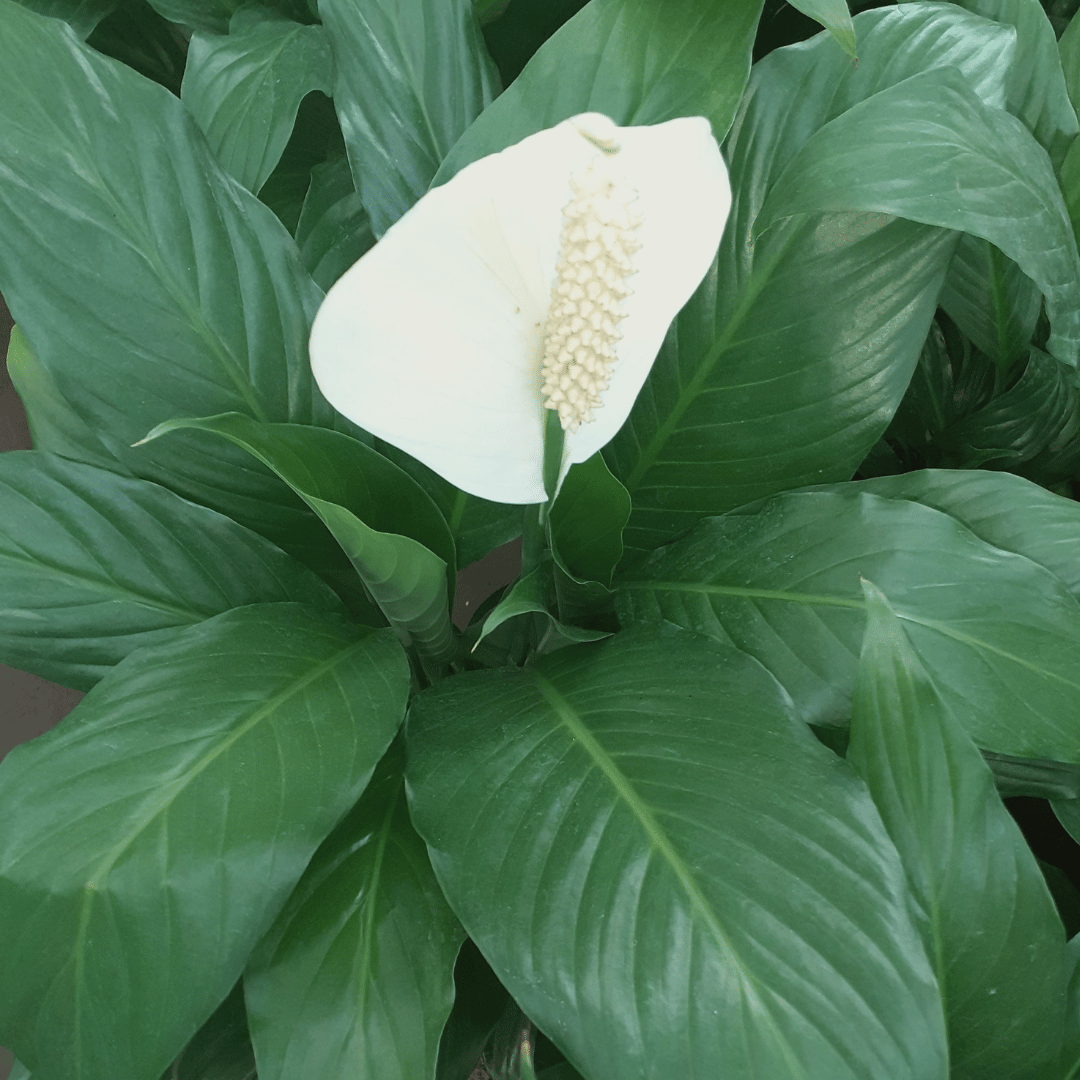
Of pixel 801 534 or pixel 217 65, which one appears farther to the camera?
pixel 217 65

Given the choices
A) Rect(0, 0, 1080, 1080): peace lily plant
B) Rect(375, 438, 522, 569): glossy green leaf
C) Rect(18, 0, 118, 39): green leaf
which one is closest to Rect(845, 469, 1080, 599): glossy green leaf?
Rect(0, 0, 1080, 1080): peace lily plant

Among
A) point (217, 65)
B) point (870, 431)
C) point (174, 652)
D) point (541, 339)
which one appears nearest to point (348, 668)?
point (174, 652)

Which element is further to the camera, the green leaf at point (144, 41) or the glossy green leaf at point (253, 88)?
the green leaf at point (144, 41)

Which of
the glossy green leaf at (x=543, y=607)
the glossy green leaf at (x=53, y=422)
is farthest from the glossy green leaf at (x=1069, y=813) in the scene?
the glossy green leaf at (x=53, y=422)

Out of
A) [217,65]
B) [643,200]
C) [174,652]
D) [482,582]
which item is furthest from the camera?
[482,582]

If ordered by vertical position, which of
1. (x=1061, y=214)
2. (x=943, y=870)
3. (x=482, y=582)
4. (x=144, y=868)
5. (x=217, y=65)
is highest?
(x=217, y=65)

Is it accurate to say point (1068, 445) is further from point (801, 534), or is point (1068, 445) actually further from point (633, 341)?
point (633, 341)

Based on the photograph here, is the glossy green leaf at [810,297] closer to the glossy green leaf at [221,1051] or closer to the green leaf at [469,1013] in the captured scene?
the green leaf at [469,1013]
